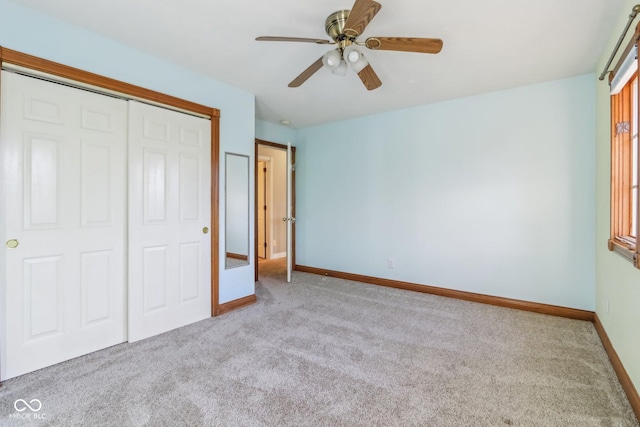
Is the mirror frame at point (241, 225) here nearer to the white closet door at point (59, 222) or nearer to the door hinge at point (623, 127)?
the white closet door at point (59, 222)

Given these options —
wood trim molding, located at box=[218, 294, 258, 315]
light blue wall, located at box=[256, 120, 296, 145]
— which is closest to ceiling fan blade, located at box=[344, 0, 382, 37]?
wood trim molding, located at box=[218, 294, 258, 315]

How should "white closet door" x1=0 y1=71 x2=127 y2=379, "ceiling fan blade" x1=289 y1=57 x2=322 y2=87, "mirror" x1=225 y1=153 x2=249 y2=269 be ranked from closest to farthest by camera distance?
"white closet door" x1=0 y1=71 x2=127 y2=379, "ceiling fan blade" x1=289 y1=57 x2=322 y2=87, "mirror" x1=225 y1=153 x2=249 y2=269

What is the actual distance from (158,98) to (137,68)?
0.85 feet

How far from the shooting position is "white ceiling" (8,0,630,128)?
6.32 feet

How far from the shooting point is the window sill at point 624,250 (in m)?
1.69

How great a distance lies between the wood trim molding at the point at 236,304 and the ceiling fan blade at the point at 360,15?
8.90ft

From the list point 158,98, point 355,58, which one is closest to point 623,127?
point 355,58

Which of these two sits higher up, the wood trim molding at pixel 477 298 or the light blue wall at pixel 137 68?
the light blue wall at pixel 137 68

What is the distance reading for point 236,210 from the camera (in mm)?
3369

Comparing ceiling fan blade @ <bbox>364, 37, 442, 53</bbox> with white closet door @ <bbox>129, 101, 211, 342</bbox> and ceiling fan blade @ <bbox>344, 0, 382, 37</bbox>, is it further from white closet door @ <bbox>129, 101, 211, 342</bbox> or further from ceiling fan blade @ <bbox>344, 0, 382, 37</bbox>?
white closet door @ <bbox>129, 101, 211, 342</bbox>

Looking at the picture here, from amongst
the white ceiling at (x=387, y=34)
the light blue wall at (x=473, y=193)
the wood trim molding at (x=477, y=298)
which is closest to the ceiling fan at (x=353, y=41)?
the white ceiling at (x=387, y=34)

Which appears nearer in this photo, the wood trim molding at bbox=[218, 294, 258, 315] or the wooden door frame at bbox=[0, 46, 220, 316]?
the wooden door frame at bbox=[0, 46, 220, 316]

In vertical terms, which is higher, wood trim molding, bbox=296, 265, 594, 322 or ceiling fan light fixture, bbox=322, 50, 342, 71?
ceiling fan light fixture, bbox=322, 50, 342, 71

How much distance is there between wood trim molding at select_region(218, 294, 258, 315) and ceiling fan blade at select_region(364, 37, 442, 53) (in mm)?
2718
